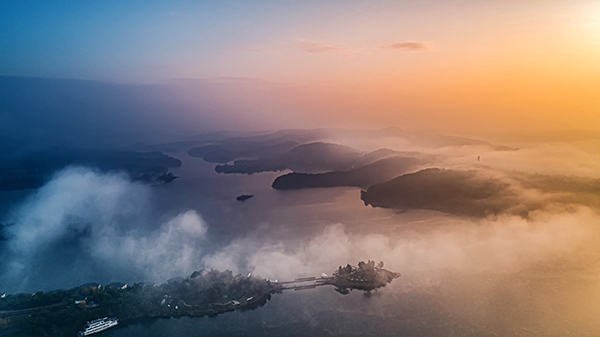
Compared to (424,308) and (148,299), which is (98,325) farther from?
(424,308)

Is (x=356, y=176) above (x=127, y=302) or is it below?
above

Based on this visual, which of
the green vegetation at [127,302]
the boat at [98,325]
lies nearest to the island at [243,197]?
the green vegetation at [127,302]

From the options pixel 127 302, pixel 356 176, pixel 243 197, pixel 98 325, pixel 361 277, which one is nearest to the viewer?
pixel 98 325

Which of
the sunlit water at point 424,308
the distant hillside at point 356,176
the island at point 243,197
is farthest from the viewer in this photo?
the distant hillside at point 356,176

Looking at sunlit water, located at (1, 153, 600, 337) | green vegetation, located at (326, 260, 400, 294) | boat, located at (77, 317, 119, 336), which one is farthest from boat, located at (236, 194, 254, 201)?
boat, located at (77, 317, 119, 336)

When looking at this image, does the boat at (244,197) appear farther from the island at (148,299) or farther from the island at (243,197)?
the island at (148,299)

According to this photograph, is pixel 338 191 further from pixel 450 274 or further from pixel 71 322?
pixel 71 322

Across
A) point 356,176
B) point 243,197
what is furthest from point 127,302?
point 356,176
